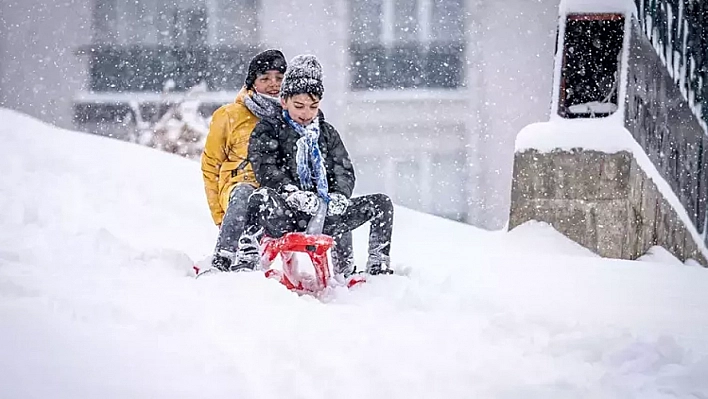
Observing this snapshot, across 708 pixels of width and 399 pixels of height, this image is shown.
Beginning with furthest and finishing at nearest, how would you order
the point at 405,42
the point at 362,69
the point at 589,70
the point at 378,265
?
the point at 405,42 → the point at 362,69 → the point at 589,70 → the point at 378,265

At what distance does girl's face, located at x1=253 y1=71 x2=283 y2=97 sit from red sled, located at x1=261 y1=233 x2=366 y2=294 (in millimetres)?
931

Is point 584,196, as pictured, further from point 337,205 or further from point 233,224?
point 233,224

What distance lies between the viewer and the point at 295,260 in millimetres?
3646

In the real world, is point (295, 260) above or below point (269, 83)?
below

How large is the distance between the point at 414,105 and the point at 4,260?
1107 centimetres

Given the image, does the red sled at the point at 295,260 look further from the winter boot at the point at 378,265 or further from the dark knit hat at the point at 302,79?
the dark knit hat at the point at 302,79

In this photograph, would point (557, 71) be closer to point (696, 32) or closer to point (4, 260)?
point (4, 260)

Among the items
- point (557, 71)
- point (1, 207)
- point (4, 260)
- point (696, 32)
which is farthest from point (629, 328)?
point (696, 32)

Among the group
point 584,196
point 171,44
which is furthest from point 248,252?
point 171,44

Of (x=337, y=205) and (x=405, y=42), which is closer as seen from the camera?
(x=337, y=205)

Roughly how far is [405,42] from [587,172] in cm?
969

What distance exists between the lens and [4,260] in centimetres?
367

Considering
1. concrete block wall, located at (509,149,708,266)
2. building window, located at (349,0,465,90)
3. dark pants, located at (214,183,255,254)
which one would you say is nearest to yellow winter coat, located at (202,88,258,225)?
dark pants, located at (214,183,255,254)

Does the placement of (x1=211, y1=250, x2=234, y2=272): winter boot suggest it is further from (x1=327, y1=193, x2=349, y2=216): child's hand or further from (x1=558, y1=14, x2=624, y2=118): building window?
(x1=558, y1=14, x2=624, y2=118): building window
